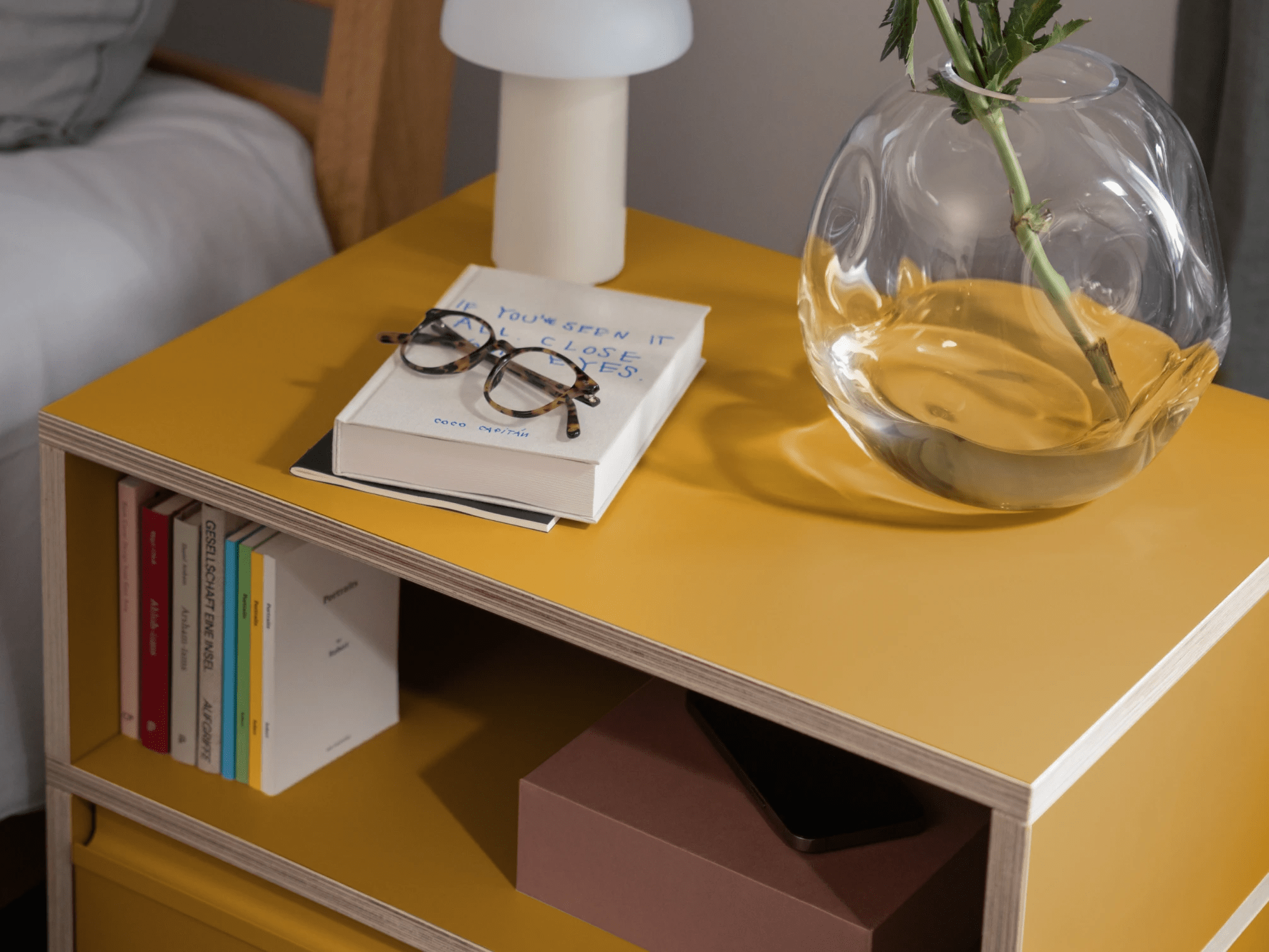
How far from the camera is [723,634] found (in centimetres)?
65

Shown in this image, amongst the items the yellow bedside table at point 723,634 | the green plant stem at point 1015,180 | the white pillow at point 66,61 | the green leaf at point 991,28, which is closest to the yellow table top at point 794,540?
the yellow bedside table at point 723,634

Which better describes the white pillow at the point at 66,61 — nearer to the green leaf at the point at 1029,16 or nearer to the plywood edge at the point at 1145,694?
the green leaf at the point at 1029,16

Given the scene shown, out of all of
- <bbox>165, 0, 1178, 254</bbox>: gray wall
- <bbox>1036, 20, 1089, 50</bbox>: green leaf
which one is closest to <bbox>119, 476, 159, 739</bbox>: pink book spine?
<bbox>1036, 20, 1089, 50</bbox>: green leaf

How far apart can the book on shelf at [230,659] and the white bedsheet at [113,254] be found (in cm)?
19

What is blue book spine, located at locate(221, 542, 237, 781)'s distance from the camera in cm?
83

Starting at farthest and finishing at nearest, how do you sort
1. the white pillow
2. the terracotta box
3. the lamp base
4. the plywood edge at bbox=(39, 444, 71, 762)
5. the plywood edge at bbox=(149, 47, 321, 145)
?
the plywood edge at bbox=(149, 47, 321, 145), the white pillow, the lamp base, the plywood edge at bbox=(39, 444, 71, 762), the terracotta box

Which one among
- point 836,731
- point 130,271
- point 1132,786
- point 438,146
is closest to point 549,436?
point 836,731

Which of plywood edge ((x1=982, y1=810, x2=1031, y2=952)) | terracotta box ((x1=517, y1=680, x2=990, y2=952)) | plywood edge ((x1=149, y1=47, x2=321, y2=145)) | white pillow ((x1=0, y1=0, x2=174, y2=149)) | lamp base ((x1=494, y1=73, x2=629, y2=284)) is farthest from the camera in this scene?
plywood edge ((x1=149, y1=47, x2=321, y2=145))

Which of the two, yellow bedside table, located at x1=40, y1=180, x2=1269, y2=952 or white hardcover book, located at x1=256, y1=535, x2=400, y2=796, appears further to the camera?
white hardcover book, located at x1=256, y1=535, x2=400, y2=796

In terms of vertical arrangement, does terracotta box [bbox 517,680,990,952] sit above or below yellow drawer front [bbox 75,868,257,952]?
above

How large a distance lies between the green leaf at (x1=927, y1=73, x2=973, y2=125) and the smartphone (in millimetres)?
357

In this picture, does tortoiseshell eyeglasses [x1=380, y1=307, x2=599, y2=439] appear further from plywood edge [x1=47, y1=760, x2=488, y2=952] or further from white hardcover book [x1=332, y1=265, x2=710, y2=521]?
plywood edge [x1=47, y1=760, x2=488, y2=952]

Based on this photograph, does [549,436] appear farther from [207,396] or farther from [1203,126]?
[1203,126]

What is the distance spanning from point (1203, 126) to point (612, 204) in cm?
51
